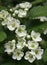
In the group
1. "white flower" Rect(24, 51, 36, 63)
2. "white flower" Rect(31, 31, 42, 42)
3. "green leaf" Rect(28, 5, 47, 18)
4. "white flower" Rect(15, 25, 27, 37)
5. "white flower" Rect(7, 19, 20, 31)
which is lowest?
"white flower" Rect(24, 51, 36, 63)

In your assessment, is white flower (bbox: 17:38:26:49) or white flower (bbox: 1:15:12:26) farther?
white flower (bbox: 1:15:12:26)

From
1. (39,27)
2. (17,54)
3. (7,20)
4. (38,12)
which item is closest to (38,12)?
(38,12)

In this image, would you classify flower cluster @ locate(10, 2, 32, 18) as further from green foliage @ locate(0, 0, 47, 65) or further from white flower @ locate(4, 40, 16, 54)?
white flower @ locate(4, 40, 16, 54)

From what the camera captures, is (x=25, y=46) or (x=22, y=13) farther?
(x=22, y=13)

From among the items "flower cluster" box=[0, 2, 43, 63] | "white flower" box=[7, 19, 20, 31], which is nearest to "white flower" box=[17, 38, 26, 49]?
"flower cluster" box=[0, 2, 43, 63]

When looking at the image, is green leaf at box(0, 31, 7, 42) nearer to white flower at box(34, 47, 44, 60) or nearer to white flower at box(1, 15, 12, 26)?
white flower at box(1, 15, 12, 26)

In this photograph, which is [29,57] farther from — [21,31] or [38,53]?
[21,31]

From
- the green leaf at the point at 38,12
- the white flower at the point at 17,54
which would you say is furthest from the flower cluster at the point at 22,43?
the green leaf at the point at 38,12

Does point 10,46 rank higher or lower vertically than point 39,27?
A: lower

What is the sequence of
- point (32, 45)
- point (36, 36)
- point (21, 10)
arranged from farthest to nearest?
point (21, 10) < point (36, 36) < point (32, 45)

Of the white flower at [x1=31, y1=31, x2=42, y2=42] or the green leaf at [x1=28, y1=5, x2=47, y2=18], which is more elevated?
the green leaf at [x1=28, y1=5, x2=47, y2=18]

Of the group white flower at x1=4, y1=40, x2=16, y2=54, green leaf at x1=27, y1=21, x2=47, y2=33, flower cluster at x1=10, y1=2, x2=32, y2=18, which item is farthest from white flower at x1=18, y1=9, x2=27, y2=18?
white flower at x1=4, y1=40, x2=16, y2=54

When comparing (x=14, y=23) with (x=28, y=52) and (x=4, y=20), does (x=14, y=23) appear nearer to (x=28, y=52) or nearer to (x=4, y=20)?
(x=4, y=20)

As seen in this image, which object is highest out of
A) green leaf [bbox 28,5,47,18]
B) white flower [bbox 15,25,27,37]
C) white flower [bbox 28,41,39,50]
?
green leaf [bbox 28,5,47,18]
